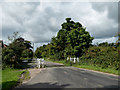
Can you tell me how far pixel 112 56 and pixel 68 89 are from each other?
10046 millimetres

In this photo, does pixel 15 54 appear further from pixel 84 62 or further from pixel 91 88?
pixel 91 88

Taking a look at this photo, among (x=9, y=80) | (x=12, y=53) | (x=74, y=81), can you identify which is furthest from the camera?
(x=12, y=53)

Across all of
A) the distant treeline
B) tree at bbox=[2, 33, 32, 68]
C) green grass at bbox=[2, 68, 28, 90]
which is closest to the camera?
green grass at bbox=[2, 68, 28, 90]

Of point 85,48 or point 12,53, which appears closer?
point 12,53

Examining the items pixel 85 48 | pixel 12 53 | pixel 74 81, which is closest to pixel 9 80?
pixel 74 81

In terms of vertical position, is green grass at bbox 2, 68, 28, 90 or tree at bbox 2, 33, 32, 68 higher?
tree at bbox 2, 33, 32, 68

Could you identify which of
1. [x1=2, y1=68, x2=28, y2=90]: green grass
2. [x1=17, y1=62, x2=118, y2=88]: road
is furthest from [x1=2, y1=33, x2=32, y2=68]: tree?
[x1=17, y1=62, x2=118, y2=88]: road

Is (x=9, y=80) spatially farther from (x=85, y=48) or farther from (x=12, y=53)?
(x=85, y=48)

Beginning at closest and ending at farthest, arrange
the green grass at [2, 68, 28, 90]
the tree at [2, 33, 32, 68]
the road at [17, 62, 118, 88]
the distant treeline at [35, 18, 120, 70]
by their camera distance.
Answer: the road at [17, 62, 118, 88] → the green grass at [2, 68, 28, 90] → the distant treeline at [35, 18, 120, 70] → the tree at [2, 33, 32, 68]

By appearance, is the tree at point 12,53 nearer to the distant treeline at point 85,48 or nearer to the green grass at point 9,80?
the green grass at point 9,80

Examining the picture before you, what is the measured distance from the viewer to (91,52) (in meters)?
19.2

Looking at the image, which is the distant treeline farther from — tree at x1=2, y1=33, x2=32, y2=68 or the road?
tree at x1=2, y1=33, x2=32, y2=68

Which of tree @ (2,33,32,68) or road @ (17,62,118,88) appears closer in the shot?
road @ (17,62,118,88)

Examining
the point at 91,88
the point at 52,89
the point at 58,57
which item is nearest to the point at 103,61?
the point at 91,88
